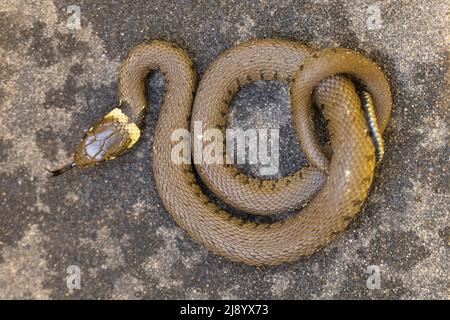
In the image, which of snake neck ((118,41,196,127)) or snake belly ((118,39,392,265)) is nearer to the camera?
snake belly ((118,39,392,265))

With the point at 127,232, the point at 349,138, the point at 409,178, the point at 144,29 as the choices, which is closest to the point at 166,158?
the point at 127,232

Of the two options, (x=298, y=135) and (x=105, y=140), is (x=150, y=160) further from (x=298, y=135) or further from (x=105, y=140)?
(x=298, y=135)

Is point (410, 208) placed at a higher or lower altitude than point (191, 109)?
lower

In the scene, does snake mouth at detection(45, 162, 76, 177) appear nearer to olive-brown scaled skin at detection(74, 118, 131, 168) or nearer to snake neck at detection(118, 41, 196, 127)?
olive-brown scaled skin at detection(74, 118, 131, 168)

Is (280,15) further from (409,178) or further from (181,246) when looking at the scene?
(181,246)

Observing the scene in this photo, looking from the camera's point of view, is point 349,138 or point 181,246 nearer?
point 349,138

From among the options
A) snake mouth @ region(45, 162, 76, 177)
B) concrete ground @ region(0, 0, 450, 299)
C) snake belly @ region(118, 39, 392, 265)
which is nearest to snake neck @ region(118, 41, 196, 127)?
snake belly @ region(118, 39, 392, 265)
